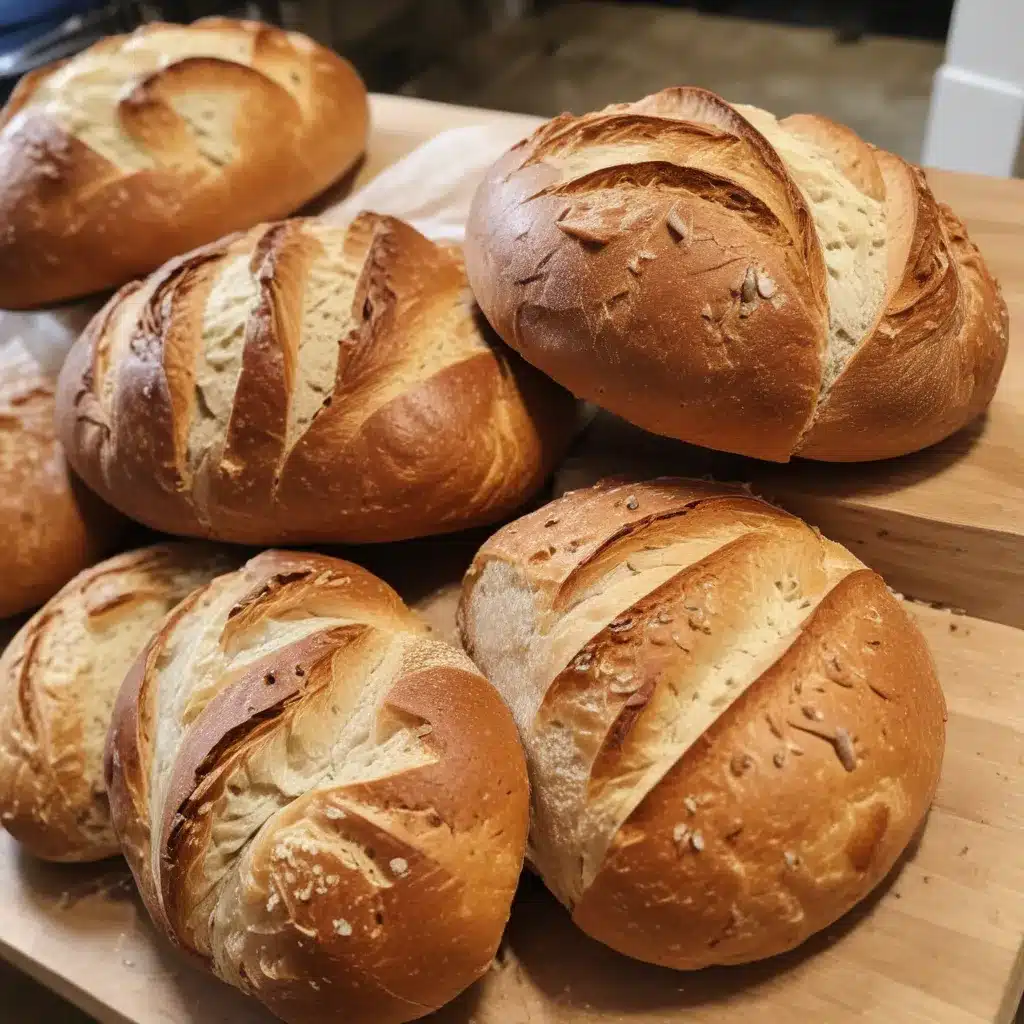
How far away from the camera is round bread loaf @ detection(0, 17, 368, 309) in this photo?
1.75 m

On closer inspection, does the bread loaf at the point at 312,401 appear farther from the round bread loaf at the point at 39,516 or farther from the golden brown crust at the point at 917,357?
the golden brown crust at the point at 917,357

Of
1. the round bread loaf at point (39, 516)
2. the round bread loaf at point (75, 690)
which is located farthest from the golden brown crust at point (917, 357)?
the round bread loaf at point (39, 516)

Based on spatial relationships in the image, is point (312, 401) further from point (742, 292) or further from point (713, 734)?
point (713, 734)

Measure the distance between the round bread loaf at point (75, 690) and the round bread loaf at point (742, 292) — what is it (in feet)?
2.16

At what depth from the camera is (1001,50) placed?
9.11ft

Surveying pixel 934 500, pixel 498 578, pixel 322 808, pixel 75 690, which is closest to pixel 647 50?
pixel 934 500

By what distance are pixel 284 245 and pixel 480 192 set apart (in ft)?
1.02

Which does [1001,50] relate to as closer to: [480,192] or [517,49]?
[480,192]

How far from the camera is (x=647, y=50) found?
16.3 ft

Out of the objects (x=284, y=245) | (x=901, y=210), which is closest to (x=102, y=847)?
(x=284, y=245)

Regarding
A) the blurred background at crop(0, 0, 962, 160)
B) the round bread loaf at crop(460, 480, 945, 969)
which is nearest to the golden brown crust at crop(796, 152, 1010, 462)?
the round bread loaf at crop(460, 480, 945, 969)

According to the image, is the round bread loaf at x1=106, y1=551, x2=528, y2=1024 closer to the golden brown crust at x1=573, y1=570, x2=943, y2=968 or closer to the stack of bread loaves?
the stack of bread loaves

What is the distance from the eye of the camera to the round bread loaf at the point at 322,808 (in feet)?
3.14

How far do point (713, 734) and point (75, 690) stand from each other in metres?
0.89
